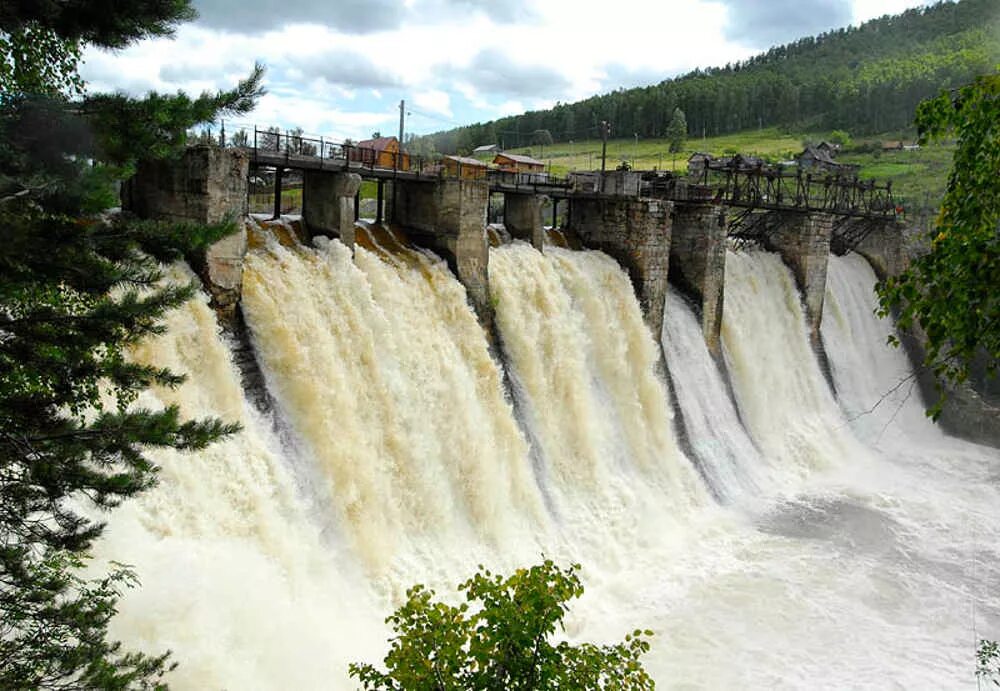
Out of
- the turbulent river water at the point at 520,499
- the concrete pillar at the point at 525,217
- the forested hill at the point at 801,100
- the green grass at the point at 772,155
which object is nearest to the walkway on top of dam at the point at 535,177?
the concrete pillar at the point at 525,217

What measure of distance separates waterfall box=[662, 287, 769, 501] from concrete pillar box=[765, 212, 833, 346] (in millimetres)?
7824

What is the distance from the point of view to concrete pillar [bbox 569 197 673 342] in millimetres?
24469

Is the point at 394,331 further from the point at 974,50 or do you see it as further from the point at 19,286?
the point at 974,50

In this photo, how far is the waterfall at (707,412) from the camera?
2338 cm

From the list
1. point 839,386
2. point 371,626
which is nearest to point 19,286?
point 371,626

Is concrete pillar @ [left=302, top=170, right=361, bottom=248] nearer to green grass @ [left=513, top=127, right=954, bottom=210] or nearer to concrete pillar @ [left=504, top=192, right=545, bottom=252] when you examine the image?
concrete pillar @ [left=504, top=192, right=545, bottom=252]

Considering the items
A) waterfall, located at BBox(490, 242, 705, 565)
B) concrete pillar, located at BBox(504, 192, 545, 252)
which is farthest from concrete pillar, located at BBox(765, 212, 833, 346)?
concrete pillar, located at BBox(504, 192, 545, 252)

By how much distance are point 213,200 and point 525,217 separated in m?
10.6

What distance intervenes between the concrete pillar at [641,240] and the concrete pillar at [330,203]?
967cm

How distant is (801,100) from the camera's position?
382ft

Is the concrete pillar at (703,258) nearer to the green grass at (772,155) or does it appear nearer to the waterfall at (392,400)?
the waterfall at (392,400)

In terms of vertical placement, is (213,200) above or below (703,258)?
above

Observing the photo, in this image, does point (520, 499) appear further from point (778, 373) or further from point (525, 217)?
point (778, 373)

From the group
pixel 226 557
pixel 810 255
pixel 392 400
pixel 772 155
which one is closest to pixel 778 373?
pixel 810 255
